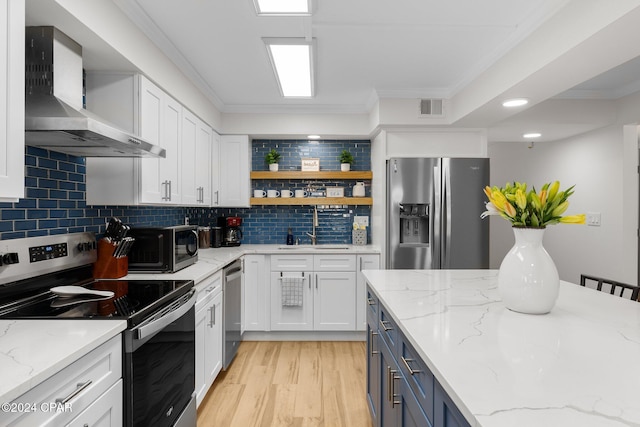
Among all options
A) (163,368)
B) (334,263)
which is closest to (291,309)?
(334,263)

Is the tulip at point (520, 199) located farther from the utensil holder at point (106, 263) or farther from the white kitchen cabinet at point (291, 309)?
the white kitchen cabinet at point (291, 309)

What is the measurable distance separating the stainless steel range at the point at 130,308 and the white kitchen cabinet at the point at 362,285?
6.51 ft

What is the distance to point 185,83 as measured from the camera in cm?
294

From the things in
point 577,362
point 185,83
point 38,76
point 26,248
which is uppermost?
point 185,83

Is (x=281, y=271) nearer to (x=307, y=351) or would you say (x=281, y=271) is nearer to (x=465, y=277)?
(x=307, y=351)

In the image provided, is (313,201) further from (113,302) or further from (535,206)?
(535,206)

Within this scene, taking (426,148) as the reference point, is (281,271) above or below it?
below

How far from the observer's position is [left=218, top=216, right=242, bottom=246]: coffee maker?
4.09 meters

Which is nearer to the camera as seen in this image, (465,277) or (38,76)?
(38,76)

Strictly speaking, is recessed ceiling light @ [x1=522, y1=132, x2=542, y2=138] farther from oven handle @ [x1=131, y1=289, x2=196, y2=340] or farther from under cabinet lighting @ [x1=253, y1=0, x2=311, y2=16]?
oven handle @ [x1=131, y1=289, x2=196, y2=340]

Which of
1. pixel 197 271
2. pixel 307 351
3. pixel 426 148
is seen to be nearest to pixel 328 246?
pixel 307 351

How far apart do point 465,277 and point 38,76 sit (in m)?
2.49

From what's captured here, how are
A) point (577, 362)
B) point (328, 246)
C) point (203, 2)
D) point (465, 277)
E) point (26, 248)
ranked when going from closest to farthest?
point (577, 362) < point (26, 248) < point (203, 2) < point (465, 277) < point (328, 246)

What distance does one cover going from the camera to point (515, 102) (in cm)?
284
